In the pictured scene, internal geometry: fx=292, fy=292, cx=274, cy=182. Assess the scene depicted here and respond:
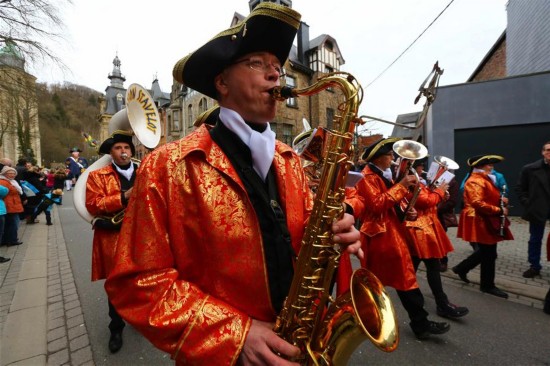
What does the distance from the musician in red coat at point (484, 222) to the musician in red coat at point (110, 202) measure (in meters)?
5.00

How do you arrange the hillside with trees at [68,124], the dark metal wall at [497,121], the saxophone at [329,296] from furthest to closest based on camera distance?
the hillside with trees at [68,124] < the dark metal wall at [497,121] < the saxophone at [329,296]

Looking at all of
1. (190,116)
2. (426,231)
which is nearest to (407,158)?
(426,231)

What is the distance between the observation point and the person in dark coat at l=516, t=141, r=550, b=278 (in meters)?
4.92

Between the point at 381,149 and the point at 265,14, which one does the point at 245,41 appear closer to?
the point at 265,14

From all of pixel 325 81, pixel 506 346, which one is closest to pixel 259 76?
pixel 325 81

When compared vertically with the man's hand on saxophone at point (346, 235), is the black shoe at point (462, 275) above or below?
below

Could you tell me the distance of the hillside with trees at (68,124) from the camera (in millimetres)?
47597

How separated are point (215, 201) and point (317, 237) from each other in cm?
53

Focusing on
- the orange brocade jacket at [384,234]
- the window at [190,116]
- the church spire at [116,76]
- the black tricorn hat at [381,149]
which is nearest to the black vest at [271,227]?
the orange brocade jacket at [384,234]

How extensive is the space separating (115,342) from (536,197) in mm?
6667

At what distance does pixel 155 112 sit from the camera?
12.6 ft

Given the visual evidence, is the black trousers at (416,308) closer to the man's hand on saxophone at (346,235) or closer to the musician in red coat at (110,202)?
the man's hand on saxophone at (346,235)

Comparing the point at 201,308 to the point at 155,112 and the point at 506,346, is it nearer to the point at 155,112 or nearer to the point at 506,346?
the point at 155,112

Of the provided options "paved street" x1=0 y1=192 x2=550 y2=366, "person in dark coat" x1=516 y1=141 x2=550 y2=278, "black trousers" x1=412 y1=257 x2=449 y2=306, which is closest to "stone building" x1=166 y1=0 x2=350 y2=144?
"person in dark coat" x1=516 y1=141 x2=550 y2=278
